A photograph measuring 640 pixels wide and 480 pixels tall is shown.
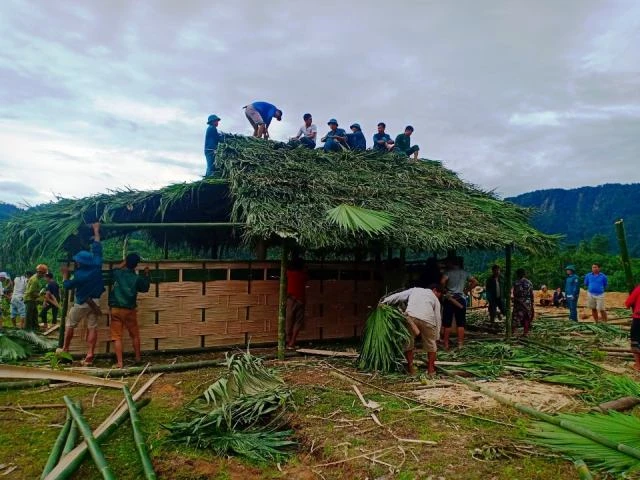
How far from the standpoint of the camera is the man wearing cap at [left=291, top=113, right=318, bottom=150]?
10.8 metres

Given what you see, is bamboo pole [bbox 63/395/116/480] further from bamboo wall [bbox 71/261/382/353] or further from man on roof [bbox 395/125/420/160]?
man on roof [bbox 395/125/420/160]

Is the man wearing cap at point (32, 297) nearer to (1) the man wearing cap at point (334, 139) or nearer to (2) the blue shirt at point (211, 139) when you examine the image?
(2) the blue shirt at point (211, 139)

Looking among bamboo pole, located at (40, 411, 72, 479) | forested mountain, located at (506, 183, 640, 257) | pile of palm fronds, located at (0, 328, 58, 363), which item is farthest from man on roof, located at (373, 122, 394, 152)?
forested mountain, located at (506, 183, 640, 257)

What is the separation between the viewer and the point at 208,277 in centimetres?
796

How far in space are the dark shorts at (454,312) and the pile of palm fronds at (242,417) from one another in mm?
4063

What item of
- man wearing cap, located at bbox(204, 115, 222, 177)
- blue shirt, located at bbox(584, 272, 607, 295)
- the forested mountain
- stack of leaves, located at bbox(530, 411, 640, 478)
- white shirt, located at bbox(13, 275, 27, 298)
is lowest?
stack of leaves, located at bbox(530, 411, 640, 478)

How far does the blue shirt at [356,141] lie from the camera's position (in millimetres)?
11344

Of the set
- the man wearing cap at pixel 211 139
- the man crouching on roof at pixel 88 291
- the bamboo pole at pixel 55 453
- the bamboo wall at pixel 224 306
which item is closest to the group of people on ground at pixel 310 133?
the man wearing cap at pixel 211 139

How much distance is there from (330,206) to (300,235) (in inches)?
47.0

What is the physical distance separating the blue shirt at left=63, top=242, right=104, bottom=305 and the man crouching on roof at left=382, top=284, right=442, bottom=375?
419 cm

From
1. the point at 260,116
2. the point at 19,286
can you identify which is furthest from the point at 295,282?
the point at 19,286

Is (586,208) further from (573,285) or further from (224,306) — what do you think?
(224,306)

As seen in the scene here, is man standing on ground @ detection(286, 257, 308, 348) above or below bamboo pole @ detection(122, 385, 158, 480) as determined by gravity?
above

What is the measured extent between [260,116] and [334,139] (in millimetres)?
1753
